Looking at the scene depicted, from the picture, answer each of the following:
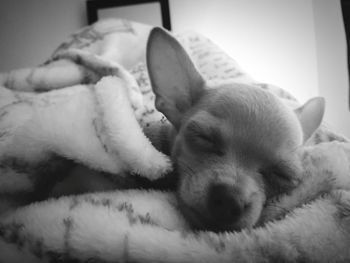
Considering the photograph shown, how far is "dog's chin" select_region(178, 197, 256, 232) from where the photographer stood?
0.59m

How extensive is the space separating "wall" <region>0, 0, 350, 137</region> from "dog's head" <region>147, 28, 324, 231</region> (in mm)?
1786

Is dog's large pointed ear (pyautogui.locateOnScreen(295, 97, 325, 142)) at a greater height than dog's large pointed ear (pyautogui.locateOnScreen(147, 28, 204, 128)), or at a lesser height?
lesser

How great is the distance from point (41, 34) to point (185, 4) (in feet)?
4.00

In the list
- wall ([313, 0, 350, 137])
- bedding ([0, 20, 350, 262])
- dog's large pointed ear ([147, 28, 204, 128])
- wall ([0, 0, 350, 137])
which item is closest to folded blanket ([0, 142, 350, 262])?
bedding ([0, 20, 350, 262])

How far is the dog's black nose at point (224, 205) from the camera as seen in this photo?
590mm

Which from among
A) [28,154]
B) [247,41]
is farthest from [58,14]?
[28,154]

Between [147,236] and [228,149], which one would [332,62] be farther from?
[147,236]

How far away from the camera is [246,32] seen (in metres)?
2.48

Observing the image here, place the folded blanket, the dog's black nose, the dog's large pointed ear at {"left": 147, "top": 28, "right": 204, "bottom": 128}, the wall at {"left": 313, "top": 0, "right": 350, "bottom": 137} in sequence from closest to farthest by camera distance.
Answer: the folded blanket
the dog's black nose
the dog's large pointed ear at {"left": 147, "top": 28, "right": 204, "bottom": 128}
the wall at {"left": 313, "top": 0, "right": 350, "bottom": 137}

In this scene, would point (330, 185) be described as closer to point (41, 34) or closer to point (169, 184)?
point (169, 184)

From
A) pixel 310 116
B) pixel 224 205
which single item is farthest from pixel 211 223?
pixel 310 116

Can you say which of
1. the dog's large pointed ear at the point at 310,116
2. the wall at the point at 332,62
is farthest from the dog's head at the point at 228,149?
the wall at the point at 332,62

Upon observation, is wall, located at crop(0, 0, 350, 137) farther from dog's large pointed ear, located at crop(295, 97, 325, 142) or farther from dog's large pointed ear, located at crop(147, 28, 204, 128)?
dog's large pointed ear, located at crop(147, 28, 204, 128)

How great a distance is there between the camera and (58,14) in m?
2.43
